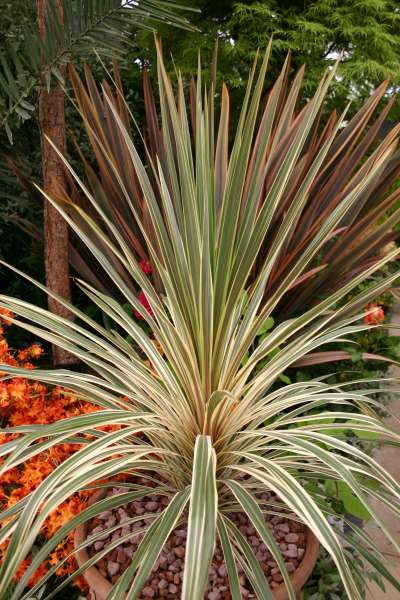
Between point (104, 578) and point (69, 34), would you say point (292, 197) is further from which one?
point (104, 578)

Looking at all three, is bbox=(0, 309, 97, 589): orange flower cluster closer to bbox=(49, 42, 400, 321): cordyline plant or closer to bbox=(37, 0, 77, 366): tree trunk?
bbox=(37, 0, 77, 366): tree trunk

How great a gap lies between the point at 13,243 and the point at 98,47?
1.48 metres

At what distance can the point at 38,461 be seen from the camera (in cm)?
130

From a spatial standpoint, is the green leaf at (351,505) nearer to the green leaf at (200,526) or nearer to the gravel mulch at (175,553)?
the gravel mulch at (175,553)

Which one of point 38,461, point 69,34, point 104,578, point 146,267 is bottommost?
point 104,578

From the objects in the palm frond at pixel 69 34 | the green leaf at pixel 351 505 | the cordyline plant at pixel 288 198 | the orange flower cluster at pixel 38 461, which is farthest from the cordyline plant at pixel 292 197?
the green leaf at pixel 351 505

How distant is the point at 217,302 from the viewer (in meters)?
1.11

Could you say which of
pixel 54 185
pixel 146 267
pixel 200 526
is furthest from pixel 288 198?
pixel 200 526

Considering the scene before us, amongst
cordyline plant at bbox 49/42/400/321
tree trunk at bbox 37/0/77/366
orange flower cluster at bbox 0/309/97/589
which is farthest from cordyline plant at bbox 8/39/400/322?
orange flower cluster at bbox 0/309/97/589

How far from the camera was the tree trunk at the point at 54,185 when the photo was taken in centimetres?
161

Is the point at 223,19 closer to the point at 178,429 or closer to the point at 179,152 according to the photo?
the point at 179,152

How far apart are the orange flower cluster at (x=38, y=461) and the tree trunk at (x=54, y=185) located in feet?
0.99

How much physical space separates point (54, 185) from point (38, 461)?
0.84 m

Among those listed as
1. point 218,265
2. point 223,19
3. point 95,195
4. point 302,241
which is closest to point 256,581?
point 218,265
